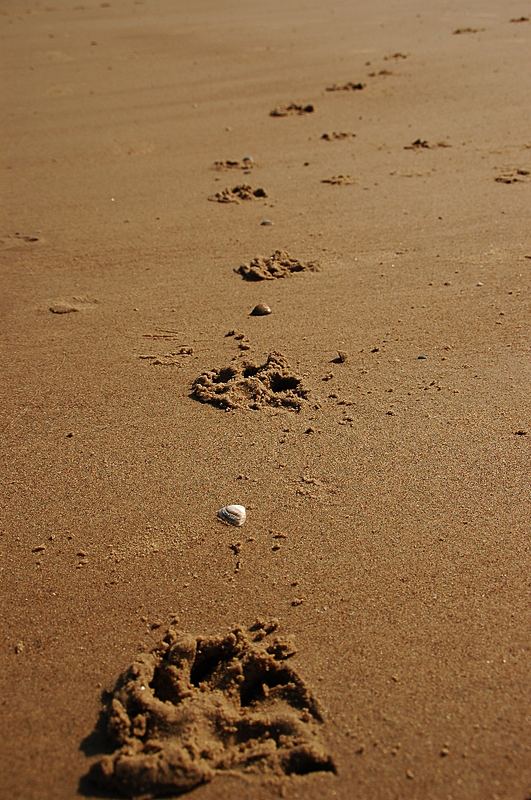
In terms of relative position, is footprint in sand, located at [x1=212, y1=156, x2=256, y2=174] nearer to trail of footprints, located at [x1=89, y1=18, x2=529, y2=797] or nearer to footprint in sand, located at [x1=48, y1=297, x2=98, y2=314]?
footprint in sand, located at [x1=48, y1=297, x2=98, y2=314]

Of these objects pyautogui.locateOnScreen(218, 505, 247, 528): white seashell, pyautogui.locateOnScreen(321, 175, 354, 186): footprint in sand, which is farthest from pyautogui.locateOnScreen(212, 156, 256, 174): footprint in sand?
pyautogui.locateOnScreen(218, 505, 247, 528): white seashell

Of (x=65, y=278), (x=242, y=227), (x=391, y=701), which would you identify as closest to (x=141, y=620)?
(x=391, y=701)

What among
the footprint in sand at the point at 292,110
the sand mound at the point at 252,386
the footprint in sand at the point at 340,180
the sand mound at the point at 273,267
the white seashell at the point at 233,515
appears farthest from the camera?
the footprint in sand at the point at 292,110

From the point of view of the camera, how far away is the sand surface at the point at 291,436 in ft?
5.73

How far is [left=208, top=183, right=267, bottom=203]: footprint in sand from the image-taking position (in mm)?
4570

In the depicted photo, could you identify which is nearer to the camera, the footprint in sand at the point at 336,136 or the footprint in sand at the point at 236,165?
the footprint in sand at the point at 236,165

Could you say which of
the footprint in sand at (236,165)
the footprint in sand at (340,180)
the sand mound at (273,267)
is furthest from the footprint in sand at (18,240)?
the footprint in sand at (340,180)

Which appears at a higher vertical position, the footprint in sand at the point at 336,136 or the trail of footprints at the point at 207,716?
the footprint in sand at the point at 336,136

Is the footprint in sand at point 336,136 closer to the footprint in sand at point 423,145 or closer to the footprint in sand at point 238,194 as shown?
the footprint in sand at point 423,145

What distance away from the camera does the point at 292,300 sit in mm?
3418

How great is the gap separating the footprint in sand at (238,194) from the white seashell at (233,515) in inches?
105

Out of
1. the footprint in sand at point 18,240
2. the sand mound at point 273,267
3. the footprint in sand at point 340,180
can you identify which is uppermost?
the footprint in sand at point 340,180

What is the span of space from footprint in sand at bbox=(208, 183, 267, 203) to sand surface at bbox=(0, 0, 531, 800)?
0.06 meters

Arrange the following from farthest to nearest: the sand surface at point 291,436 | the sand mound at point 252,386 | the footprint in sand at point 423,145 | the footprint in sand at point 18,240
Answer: the footprint in sand at point 423,145 → the footprint in sand at point 18,240 → the sand mound at point 252,386 → the sand surface at point 291,436
